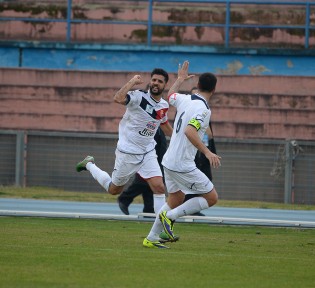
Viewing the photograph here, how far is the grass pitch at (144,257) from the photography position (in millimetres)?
9016

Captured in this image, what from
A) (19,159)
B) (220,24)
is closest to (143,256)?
(19,159)

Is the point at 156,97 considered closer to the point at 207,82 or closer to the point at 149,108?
the point at 149,108

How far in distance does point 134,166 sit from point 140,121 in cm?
75

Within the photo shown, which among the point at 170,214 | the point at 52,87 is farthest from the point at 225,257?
the point at 52,87

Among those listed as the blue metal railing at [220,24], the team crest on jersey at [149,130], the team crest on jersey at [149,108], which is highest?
the blue metal railing at [220,24]

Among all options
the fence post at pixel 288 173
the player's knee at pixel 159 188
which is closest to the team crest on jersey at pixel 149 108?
the player's knee at pixel 159 188

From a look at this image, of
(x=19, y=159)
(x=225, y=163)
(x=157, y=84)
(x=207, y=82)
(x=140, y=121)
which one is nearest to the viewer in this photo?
(x=207, y=82)

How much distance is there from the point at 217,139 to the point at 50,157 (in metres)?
3.94

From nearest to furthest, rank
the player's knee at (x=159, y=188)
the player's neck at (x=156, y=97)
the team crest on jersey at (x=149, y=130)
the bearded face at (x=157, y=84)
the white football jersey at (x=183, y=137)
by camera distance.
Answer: the white football jersey at (x=183, y=137), the bearded face at (x=157, y=84), the player's neck at (x=156, y=97), the team crest on jersey at (x=149, y=130), the player's knee at (x=159, y=188)

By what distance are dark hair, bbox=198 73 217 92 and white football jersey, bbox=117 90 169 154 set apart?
5.43ft

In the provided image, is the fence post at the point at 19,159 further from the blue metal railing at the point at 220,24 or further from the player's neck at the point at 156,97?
the player's neck at the point at 156,97

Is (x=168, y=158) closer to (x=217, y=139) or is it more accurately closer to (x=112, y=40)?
(x=217, y=139)

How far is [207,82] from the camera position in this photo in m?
11.8

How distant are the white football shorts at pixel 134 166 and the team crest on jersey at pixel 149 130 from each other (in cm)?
36
